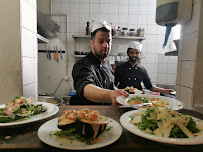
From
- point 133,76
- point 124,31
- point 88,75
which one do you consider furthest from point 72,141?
point 124,31

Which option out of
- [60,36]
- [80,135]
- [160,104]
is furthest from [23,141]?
[60,36]

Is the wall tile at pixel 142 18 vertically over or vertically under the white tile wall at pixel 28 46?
over

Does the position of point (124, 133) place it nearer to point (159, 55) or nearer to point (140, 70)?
point (140, 70)

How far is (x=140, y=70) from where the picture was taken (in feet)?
10.3

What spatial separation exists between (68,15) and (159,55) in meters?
2.49

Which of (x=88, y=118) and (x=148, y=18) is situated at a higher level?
(x=148, y=18)

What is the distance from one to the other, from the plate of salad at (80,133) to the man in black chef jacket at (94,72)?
0.63 m

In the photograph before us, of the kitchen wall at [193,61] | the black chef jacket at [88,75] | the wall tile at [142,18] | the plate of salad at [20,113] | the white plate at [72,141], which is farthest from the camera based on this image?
the wall tile at [142,18]

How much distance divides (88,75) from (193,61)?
1.02 metres

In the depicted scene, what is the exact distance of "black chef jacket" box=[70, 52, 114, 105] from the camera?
4.76 feet

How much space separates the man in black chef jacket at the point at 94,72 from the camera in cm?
137

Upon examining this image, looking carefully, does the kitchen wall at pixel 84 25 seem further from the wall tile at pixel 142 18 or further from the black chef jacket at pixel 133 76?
the black chef jacket at pixel 133 76

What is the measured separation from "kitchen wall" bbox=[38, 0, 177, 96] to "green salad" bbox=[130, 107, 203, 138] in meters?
3.01

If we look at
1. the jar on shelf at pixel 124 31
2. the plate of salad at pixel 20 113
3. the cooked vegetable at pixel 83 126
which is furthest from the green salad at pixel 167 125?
the jar on shelf at pixel 124 31
